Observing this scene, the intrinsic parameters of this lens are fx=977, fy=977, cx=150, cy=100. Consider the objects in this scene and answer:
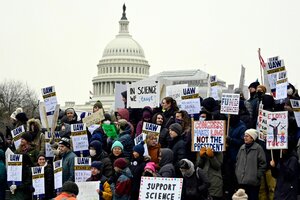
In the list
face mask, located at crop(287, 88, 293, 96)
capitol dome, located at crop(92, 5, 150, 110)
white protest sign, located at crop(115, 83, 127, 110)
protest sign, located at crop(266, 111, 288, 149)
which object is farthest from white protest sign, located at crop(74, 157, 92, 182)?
capitol dome, located at crop(92, 5, 150, 110)

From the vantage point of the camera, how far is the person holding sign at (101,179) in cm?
1622

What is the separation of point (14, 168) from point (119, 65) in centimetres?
13415

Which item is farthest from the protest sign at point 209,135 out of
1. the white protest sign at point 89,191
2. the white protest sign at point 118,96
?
the white protest sign at point 118,96

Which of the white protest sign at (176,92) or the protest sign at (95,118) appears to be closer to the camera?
the protest sign at (95,118)

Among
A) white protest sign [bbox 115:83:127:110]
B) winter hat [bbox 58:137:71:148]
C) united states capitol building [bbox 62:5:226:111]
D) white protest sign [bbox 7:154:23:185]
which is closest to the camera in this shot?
winter hat [bbox 58:137:71:148]

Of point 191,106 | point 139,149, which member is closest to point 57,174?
point 139,149

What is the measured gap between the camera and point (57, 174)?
17.7 meters

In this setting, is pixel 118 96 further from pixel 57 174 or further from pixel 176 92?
pixel 57 174

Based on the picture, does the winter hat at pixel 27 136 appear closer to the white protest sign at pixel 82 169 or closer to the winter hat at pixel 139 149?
the white protest sign at pixel 82 169

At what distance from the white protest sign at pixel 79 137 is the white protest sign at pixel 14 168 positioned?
1050 mm

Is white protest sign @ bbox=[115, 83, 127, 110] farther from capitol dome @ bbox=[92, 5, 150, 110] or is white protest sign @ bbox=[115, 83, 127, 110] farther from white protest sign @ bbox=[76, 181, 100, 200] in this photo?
capitol dome @ bbox=[92, 5, 150, 110]

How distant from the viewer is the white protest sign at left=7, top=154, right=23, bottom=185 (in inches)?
714

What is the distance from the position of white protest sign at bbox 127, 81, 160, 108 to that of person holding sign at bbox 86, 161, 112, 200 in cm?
464

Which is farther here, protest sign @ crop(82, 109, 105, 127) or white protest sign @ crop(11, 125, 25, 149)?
protest sign @ crop(82, 109, 105, 127)
